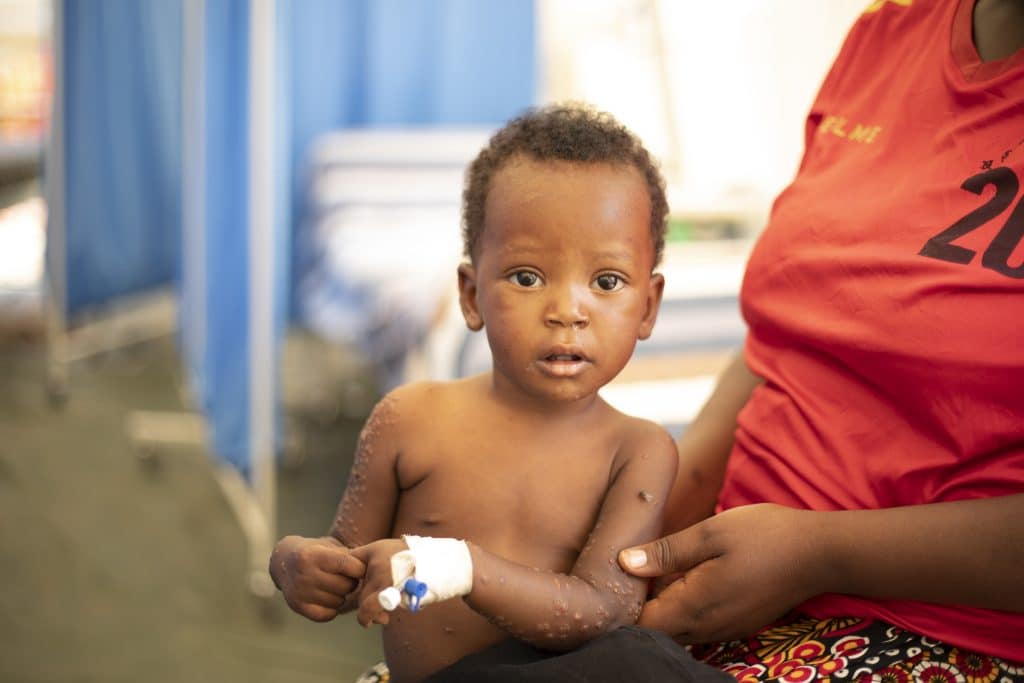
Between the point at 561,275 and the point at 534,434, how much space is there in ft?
0.54

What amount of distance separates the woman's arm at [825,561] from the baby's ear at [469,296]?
0.90 feet

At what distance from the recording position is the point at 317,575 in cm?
90

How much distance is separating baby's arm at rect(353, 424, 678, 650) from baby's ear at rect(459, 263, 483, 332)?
0.19 m

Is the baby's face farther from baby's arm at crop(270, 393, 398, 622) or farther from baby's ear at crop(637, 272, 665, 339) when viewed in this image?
baby's arm at crop(270, 393, 398, 622)

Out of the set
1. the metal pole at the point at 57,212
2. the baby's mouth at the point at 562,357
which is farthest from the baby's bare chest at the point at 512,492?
the metal pole at the point at 57,212

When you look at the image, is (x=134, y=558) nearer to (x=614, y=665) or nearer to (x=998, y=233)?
(x=614, y=665)

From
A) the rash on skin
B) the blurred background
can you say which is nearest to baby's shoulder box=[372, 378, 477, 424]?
the rash on skin

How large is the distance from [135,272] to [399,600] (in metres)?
3.71

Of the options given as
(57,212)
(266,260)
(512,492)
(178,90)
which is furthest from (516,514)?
(178,90)

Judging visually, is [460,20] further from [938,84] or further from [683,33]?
[938,84]

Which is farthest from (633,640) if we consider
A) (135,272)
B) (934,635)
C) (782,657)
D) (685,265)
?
(135,272)

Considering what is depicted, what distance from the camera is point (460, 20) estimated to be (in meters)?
3.88

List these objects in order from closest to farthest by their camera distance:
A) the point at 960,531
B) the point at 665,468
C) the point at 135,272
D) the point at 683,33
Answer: the point at 960,531 → the point at 665,468 → the point at 683,33 → the point at 135,272

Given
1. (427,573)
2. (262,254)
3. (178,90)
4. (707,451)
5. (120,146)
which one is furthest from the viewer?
(178,90)
